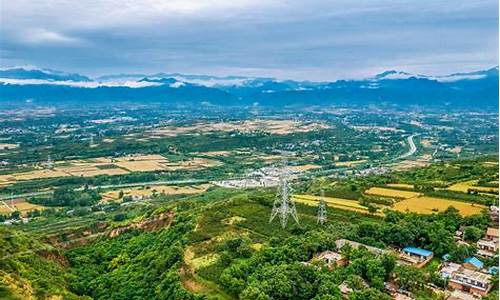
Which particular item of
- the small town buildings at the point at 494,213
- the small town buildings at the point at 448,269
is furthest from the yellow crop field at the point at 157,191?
the small town buildings at the point at 448,269

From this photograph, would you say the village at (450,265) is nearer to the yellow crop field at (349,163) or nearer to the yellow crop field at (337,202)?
the yellow crop field at (337,202)

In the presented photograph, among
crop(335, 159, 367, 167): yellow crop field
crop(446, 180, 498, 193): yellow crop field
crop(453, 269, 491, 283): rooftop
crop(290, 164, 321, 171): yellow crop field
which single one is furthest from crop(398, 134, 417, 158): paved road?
crop(453, 269, 491, 283): rooftop

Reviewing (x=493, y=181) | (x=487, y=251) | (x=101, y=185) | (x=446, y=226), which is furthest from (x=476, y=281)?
(x=101, y=185)

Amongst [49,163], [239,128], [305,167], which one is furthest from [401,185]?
[239,128]

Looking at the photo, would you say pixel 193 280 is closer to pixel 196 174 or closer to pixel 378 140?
pixel 196 174

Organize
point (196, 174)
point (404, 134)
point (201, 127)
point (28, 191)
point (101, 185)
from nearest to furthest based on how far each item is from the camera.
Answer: point (28, 191) → point (101, 185) → point (196, 174) → point (404, 134) → point (201, 127)

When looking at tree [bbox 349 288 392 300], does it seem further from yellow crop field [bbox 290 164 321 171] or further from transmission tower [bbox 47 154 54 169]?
transmission tower [bbox 47 154 54 169]

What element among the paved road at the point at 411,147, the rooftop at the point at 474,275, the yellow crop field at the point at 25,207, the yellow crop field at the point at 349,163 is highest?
the rooftop at the point at 474,275
